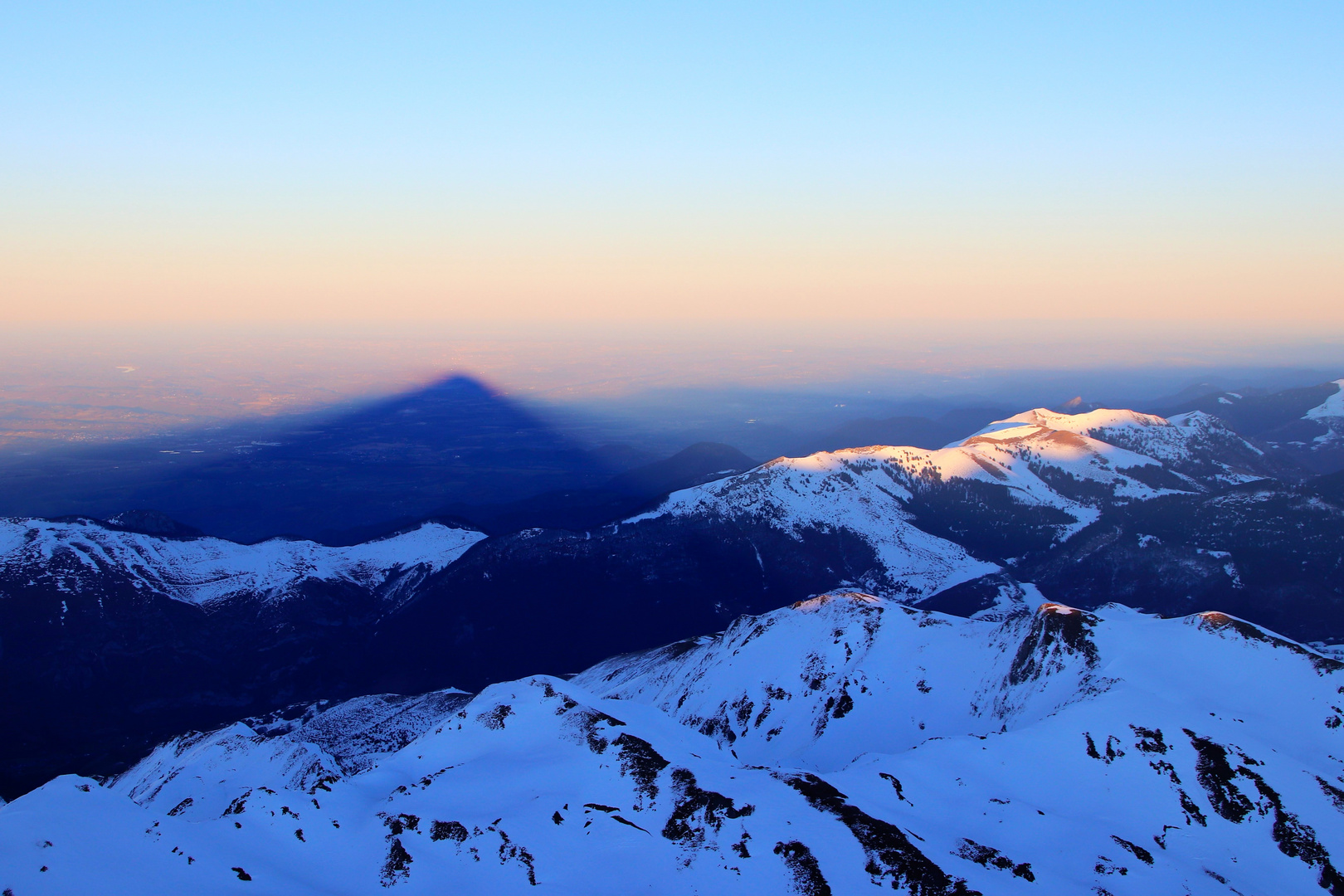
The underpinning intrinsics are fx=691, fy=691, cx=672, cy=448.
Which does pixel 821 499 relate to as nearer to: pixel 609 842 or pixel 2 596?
pixel 609 842

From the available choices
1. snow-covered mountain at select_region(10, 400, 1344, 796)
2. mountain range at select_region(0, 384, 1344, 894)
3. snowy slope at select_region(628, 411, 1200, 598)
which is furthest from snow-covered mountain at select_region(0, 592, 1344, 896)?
snowy slope at select_region(628, 411, 1200, 598)

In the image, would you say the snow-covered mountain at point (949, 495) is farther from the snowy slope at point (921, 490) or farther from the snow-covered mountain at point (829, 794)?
the snow-covered mountain at point (829, 794)

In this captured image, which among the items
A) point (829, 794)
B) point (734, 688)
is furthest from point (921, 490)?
point (829, 794)

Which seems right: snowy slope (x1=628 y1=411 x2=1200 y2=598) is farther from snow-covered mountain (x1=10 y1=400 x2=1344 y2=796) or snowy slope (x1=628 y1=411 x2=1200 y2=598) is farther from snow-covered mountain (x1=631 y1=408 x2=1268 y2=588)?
snow-covered mountain (x1=10 y1=400 x2=1344 y2=796)

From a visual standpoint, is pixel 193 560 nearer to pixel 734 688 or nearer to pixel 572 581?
pixel 572 581

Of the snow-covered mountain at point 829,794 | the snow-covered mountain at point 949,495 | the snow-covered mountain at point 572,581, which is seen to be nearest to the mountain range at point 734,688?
the snow-covered mountain at point 829,794
